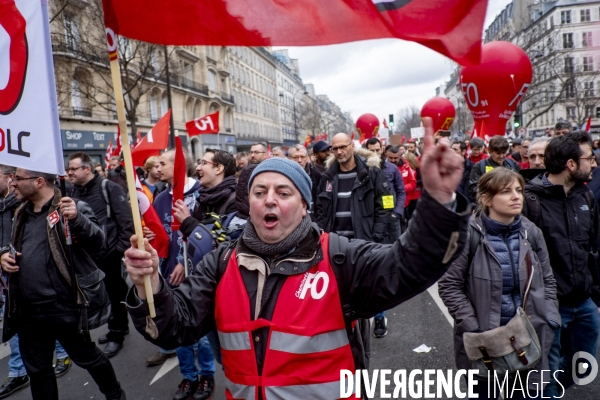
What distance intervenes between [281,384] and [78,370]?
3902 millimetres

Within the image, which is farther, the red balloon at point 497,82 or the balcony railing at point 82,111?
the balcony railing at point 82,111

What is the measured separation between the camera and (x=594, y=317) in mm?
3092

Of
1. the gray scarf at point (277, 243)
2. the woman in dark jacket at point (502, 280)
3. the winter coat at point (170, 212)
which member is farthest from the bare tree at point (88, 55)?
the gray scarf at point (277, 243)

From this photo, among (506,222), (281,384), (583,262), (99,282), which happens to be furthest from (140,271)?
(583,262)

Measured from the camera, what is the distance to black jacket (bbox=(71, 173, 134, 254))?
4793 mm

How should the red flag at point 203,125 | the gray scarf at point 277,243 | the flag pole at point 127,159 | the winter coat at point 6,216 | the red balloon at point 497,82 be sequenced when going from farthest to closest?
the red balloon at point 497,82
the red flag at point 203,125
the winter coat at point 6,216
the gray scarf at point 277,243
the flag pole at point 127,159

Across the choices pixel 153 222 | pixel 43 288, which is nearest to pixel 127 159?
pixel 153 222

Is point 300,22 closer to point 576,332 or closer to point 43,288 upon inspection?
point 43,288

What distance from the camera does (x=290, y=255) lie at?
5.80ft

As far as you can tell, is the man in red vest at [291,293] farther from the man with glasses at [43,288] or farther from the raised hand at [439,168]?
the man with glasses at [43,288]

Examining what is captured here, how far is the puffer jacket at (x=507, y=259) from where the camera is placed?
262 cm

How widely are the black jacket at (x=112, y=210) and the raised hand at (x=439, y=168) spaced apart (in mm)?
4016

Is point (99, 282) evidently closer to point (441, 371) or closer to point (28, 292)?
point (28, 292)

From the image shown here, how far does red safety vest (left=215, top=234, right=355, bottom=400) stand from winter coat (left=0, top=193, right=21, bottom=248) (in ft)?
10.2
